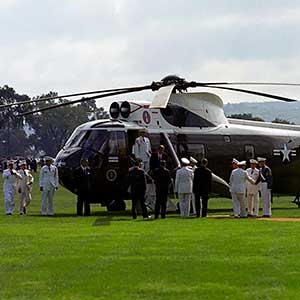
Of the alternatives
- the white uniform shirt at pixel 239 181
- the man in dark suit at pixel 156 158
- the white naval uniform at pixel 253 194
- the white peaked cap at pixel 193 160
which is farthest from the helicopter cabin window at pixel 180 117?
the white uniform shirt at pixel 239 181

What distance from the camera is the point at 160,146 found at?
29.1m

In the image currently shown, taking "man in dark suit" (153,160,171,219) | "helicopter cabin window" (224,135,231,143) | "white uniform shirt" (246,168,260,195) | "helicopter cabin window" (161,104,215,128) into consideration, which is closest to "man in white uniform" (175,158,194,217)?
"man in dark suit" (153,160,171,219)

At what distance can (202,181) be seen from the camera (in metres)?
26.2

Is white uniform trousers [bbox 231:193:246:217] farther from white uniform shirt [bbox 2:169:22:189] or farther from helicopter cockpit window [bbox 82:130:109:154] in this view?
white uniform shirt [bbox 2:169:22:189]

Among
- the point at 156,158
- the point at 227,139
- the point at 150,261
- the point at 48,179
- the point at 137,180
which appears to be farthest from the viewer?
the point at 227,139

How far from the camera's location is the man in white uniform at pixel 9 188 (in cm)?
2866

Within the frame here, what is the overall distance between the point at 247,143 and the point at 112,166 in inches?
228

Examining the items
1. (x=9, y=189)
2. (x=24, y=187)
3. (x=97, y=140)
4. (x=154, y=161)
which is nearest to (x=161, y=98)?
(x=154, y=161)

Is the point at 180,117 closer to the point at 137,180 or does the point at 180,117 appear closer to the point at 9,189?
the point at 137,180

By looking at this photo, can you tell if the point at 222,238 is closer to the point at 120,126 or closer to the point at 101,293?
the point at 101,293

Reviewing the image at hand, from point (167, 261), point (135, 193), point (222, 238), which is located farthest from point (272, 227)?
point (167, 261)

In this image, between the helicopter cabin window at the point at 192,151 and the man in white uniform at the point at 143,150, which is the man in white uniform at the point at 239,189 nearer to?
the man in white uniform at the point at 143,150

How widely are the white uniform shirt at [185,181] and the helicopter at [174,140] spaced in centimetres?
220

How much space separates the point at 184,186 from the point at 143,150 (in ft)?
7.75
